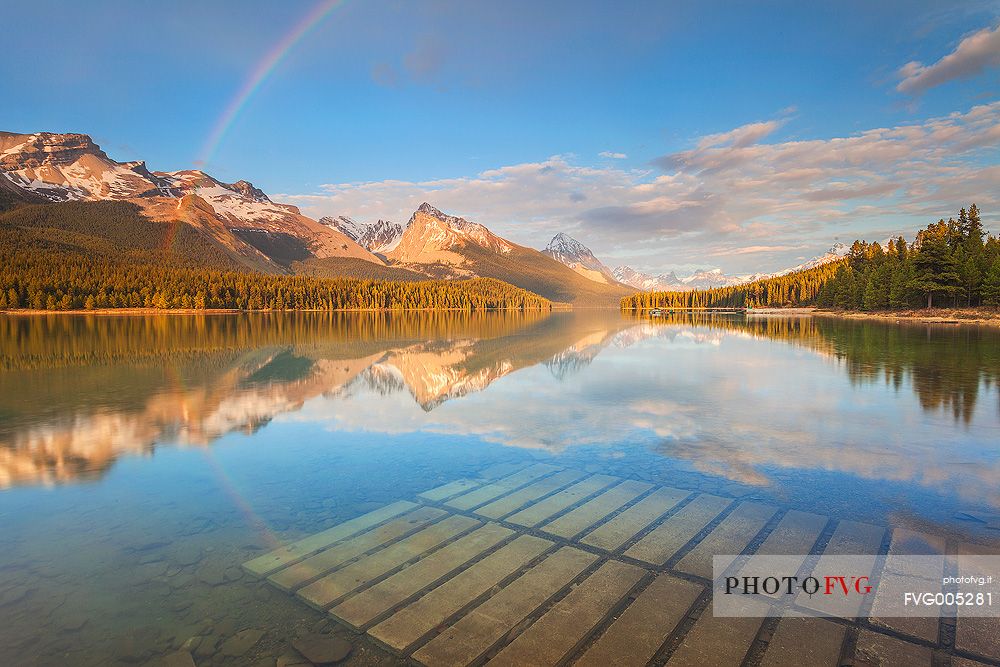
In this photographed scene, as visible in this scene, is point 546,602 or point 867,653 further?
point 546,602

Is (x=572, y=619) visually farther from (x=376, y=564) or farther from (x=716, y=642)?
(x=376, y=564)

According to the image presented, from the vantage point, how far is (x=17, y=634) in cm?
733

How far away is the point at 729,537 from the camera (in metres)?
9.81

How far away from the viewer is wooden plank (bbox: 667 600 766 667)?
6363 millimetres

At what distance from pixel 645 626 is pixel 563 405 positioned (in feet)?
56.8

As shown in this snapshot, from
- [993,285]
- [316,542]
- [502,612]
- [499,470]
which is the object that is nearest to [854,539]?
[502,612]

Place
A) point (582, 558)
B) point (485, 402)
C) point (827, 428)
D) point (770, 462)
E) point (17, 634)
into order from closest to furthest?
point (17, 634) < point (582, 558) < point (770, 462) < point (827, 428) < point (485, 402)

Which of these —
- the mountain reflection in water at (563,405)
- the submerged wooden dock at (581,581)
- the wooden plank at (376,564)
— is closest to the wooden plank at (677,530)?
the submerged wooden dock at (581,581)

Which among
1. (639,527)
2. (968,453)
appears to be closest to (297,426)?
(639,527)

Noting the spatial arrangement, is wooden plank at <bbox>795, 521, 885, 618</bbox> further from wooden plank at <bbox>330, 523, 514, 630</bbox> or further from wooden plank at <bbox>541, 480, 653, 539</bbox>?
wooden plank at <bbox>330, 523, 514, 630</bbox>

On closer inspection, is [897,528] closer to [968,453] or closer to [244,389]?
[968,453]

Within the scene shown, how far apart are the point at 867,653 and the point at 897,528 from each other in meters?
4.98

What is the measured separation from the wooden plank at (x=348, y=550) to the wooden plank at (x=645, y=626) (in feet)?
15.0

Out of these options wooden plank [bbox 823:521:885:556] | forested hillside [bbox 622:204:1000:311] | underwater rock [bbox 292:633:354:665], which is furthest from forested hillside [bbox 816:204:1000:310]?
underwater rock [bbox 292:633:354:665]
